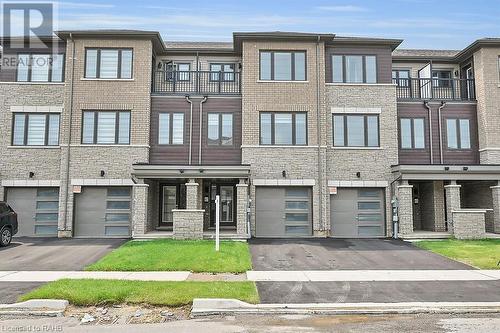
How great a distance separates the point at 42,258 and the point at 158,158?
296 inches

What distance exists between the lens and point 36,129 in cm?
1983

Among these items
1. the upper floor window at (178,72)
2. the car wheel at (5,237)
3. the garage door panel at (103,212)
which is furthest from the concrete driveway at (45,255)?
the upper floor window at (178,72)

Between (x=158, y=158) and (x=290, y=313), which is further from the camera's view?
(x=158, y=158)

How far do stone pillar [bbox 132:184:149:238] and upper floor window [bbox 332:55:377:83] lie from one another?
10693mm

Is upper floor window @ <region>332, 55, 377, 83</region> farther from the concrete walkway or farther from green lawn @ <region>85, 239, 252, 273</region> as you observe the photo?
the concrete walkway

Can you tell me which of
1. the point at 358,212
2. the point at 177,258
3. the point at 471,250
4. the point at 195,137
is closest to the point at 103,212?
the point at 195,137

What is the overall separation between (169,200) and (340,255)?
10.4 m

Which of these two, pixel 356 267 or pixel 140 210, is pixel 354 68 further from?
pixel 140 210

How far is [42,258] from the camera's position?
13.6 meters

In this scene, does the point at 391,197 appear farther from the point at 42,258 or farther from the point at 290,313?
the point at 42,258

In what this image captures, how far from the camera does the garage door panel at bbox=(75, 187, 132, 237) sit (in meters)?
19.1

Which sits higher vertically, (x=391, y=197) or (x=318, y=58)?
(x=318, y=58)

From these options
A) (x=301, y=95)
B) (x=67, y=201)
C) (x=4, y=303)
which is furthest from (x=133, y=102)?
(x=4, y=303)

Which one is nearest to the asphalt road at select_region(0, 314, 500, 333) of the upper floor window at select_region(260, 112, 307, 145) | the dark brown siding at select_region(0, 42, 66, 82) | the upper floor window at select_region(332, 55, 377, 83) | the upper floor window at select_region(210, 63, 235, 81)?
the upper floor window at select_region(260, 112, 307, 145)
